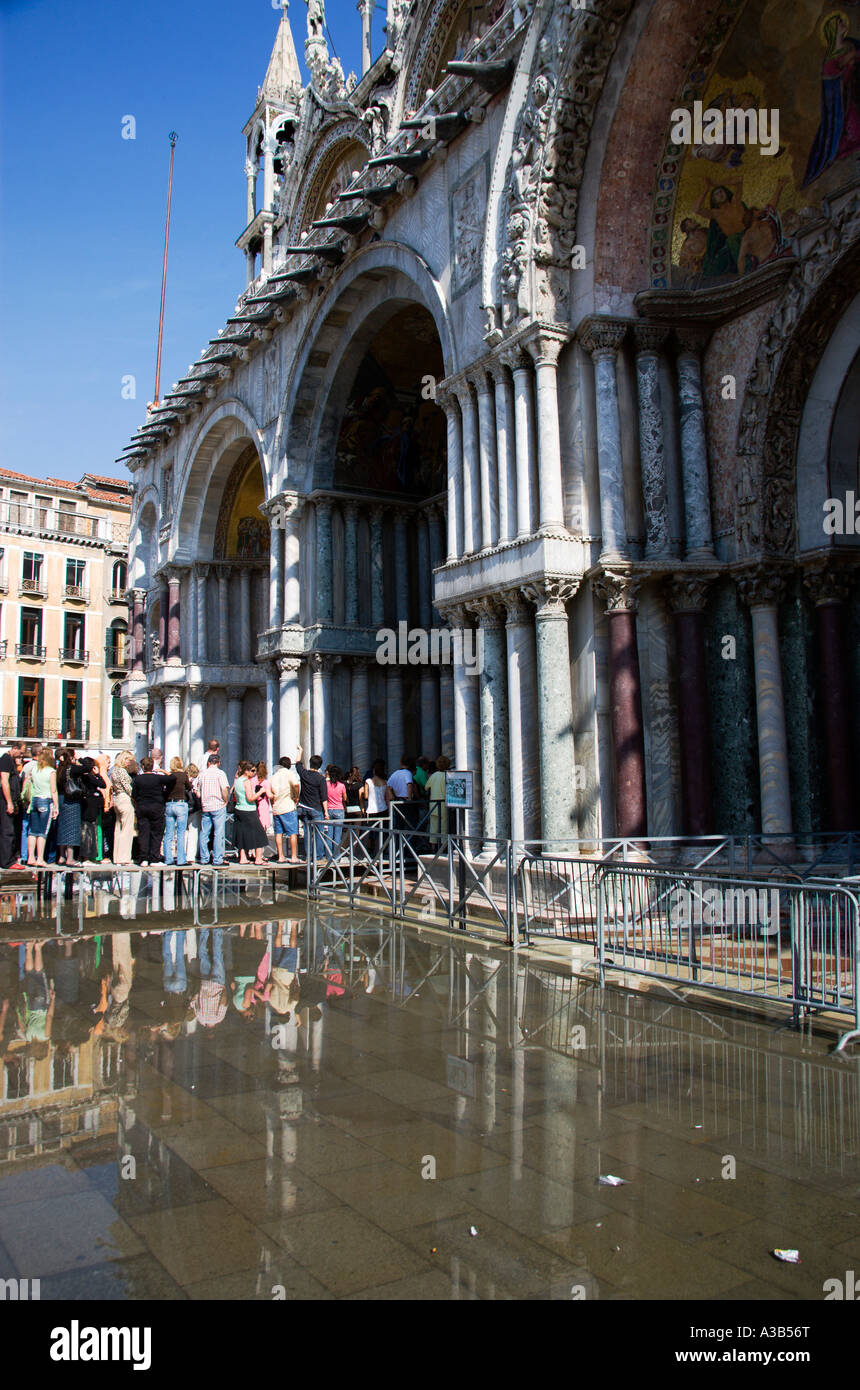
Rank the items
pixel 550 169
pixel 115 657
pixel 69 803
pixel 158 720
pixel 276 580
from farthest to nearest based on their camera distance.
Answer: pixel 115 657 < pixel 158 720 < pixel 276 580 < pixel 69 803 < pixel 550 169

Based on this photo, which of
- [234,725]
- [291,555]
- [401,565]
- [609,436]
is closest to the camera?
[609,436]

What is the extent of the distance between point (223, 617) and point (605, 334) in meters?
15.9

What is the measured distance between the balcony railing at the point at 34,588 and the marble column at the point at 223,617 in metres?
20.8

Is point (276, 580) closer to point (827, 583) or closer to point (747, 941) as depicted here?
point (827, 583)

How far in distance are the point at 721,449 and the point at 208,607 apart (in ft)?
54.5

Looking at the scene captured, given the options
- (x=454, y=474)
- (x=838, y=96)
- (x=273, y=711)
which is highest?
(x=838, y=96)

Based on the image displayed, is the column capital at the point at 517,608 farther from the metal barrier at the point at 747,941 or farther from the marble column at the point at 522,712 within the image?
the metal barrier at the point at 747,941

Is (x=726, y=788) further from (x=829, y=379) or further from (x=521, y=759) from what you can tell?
(x=829, y=379)

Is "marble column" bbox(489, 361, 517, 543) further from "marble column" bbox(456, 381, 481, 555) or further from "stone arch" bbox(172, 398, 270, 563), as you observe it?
"stone arch" bbox(172, 398, 270, 563)

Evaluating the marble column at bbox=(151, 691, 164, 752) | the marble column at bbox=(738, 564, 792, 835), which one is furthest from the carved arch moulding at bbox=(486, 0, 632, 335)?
the marble column at bbox=(151, 691, 164, 752)

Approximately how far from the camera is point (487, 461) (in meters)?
12.2

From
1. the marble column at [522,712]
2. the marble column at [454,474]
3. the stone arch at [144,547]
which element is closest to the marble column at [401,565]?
the marble column at [454,474]

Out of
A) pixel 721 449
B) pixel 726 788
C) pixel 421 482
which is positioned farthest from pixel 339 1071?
pixel 421 482

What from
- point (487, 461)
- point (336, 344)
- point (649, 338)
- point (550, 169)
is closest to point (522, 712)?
point (487, 461)
